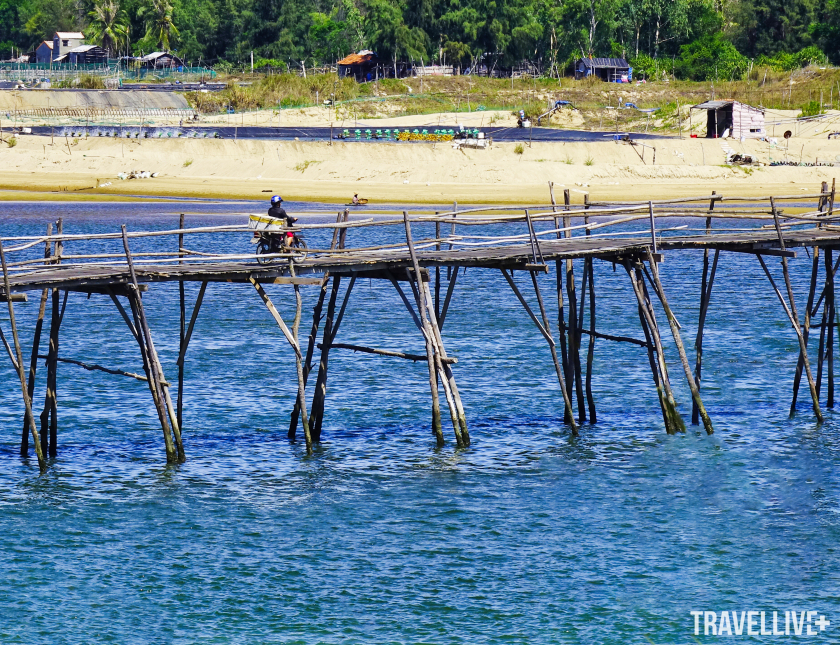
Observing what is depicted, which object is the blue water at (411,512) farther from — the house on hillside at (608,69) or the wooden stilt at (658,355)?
the house on hillside at (608,69)

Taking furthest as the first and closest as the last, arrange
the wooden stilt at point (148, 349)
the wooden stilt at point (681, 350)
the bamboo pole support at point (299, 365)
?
1. the wooden stilt at point (681, 350)
2. the bamboo pole support at point (299, 365)
3. the wooden stilt at point (148, 349)

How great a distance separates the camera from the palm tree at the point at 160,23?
154113 millimetres

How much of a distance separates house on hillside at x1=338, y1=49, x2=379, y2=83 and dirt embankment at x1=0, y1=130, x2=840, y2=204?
5613 centimetres

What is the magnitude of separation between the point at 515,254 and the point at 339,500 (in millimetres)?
5640

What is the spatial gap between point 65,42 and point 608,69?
251ft

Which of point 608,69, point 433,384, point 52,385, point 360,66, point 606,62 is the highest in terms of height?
point 360,66

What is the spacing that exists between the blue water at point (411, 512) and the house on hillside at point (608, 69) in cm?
9508

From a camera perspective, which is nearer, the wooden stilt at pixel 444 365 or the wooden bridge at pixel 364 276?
the wooden bridge at pixel 364 276

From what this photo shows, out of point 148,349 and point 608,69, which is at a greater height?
point 608,69

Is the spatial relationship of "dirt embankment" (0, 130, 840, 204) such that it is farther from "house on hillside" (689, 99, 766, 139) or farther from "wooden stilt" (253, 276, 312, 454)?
"wooden stilt" (253, 276, 312, 454)

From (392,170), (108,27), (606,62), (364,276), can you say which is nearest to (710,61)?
(606,62)

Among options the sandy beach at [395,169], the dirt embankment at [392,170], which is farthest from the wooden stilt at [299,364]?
the dirt embankment at [392,170]

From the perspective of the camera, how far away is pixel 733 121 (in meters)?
88.0
